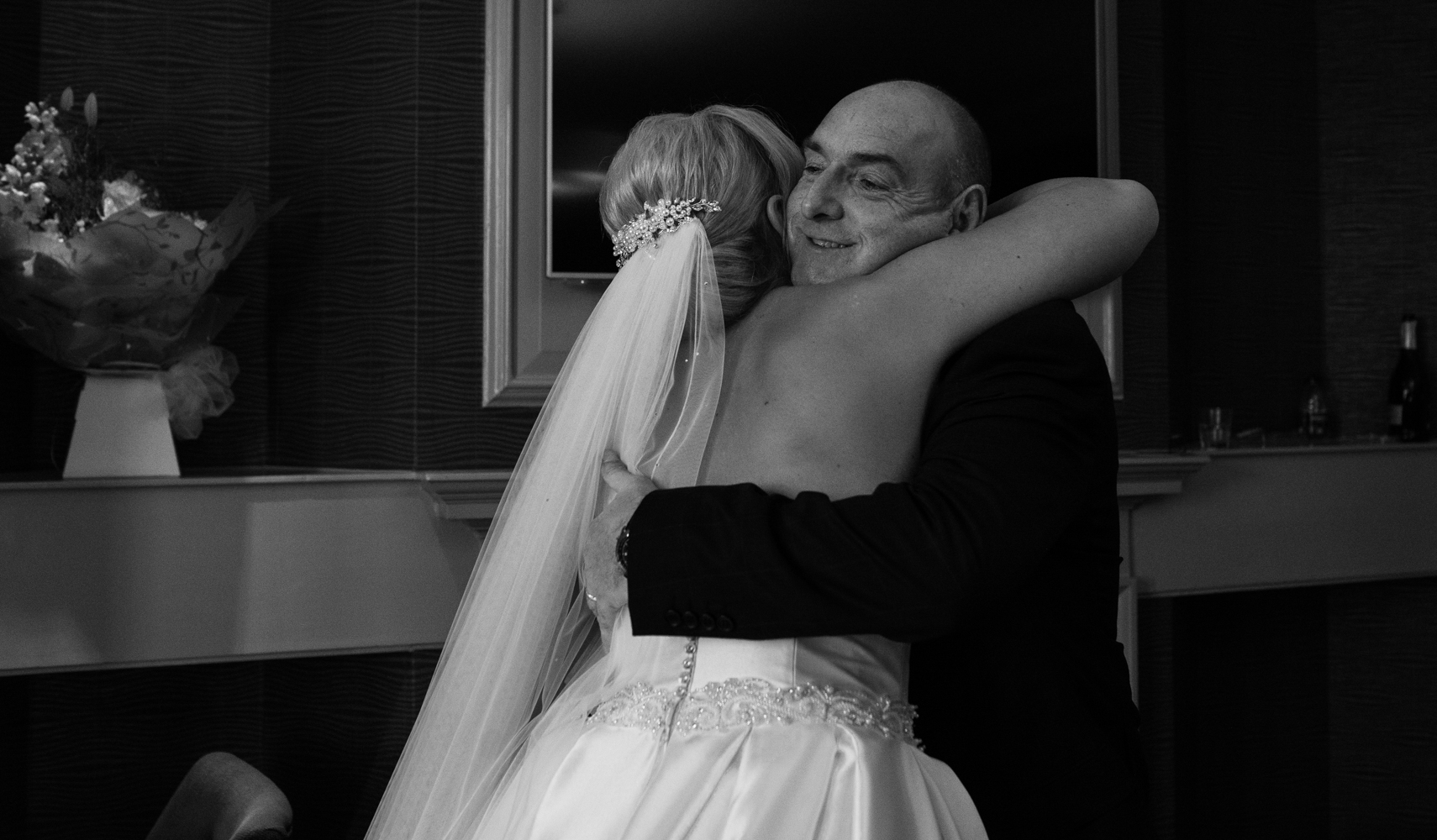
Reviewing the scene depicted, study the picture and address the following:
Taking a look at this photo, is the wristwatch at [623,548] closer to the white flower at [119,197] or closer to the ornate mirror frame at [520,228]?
the ornate mirror frame at [520,228]

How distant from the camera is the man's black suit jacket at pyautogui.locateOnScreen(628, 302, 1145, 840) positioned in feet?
4.16

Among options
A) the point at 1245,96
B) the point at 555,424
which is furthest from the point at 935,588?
the point at 1245,96

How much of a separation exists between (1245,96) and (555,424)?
10.9ft

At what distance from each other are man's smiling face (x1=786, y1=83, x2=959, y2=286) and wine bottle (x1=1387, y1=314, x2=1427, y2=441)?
306 centimetres

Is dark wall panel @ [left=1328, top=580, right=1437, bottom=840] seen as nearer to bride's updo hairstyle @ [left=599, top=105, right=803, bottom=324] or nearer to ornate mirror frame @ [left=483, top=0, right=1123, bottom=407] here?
ornate mirror frame @ [left=483, top=0, right=1123, bottom=407]

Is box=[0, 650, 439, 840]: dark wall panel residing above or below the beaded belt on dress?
below

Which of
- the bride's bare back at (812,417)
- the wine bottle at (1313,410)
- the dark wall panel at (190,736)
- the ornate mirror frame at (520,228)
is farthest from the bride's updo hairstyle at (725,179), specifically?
the wine bottle at (1313,410)

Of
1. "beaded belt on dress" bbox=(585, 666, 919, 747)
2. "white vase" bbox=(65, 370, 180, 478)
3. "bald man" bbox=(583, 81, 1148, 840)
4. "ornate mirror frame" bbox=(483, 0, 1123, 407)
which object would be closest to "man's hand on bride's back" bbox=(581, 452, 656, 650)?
"bald man" bbox=(583, 81, 1148, 840)

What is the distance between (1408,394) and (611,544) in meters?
3.45

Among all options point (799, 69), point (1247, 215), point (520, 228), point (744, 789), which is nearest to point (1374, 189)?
point (1247, 215)

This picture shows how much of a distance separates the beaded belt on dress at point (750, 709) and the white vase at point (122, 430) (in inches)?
69.1

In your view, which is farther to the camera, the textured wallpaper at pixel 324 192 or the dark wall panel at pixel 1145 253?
the dark wall panel at pixel 1145 253

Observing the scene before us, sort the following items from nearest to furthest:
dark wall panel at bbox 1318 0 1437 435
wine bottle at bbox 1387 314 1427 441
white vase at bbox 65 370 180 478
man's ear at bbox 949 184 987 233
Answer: man's ear at bbox 949 184 987 233
white vase at bbox 65 370 180 478
wine bottle at bbox 1387 314 1427 441
dark wall panel at bbox 1318 0 1437 435

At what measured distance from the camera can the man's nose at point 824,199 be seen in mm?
1539
